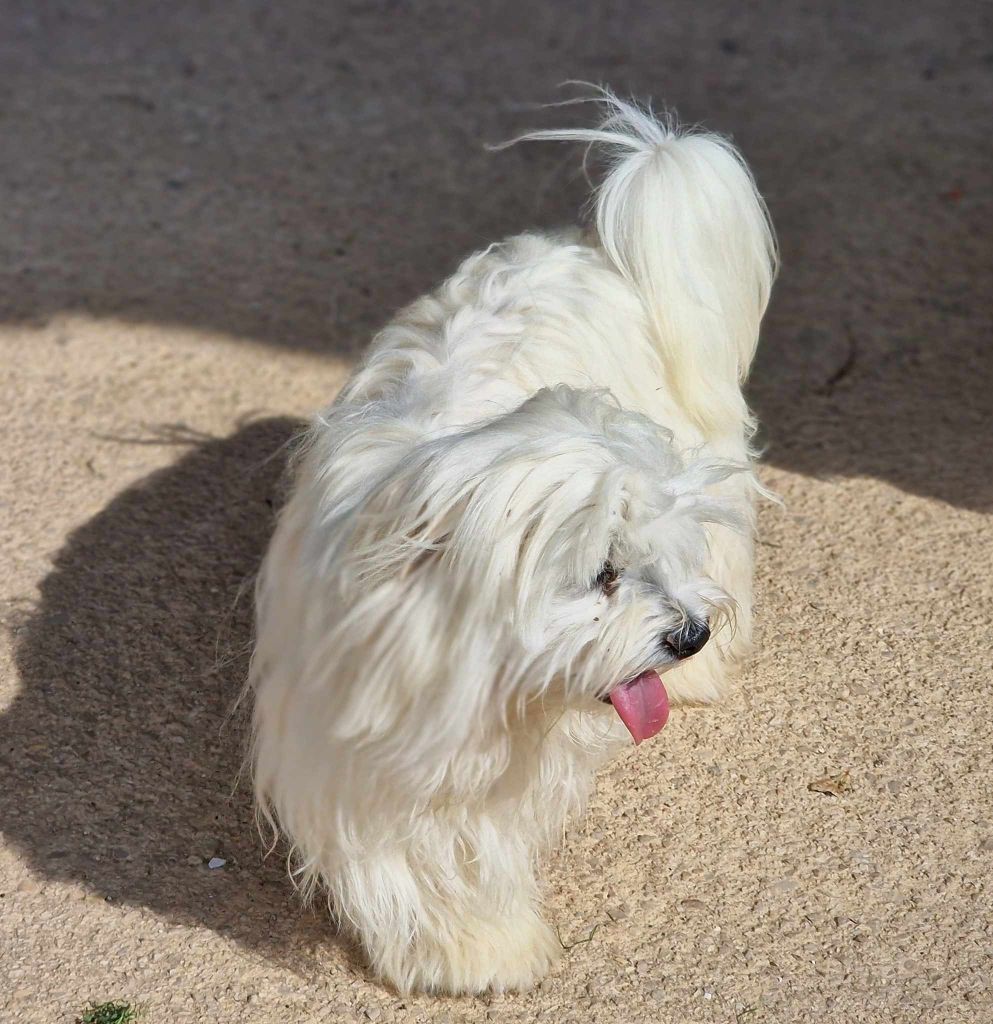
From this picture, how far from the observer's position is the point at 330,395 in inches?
178

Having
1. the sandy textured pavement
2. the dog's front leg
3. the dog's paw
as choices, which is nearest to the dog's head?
the dog's front leg

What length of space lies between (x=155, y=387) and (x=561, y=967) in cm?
260

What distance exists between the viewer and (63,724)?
3.29 meters

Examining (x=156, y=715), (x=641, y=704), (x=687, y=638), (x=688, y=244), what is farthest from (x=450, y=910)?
(x=688, y=244)

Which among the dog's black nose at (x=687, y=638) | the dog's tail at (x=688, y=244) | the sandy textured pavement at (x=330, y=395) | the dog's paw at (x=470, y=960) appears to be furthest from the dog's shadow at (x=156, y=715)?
the dog's tail at (x=688, y=244)

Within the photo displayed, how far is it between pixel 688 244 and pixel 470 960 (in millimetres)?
1667

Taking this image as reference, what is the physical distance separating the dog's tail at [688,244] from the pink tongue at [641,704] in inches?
40.4

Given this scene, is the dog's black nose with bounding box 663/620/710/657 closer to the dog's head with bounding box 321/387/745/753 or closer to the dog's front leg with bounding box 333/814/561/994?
the dog's head with bounding box 321/387/745/753

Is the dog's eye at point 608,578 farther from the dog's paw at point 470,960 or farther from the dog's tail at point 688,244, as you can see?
the dog's tail at point 688,244

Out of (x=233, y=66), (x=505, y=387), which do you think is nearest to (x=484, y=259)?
(x=505, y=387)

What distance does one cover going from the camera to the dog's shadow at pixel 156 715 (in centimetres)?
292

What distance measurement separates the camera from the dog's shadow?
292cm

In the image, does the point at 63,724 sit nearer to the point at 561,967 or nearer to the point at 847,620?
the point at 561,967

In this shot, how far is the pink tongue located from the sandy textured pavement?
2.28 feet
